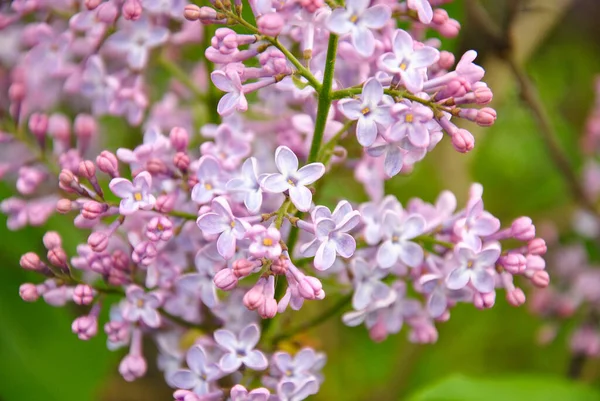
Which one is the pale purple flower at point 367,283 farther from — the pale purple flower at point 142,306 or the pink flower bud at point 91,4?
the pink flower bud at point 91,4

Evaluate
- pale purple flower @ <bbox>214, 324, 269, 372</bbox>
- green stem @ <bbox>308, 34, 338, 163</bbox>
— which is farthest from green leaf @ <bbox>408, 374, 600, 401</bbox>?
green stem @ <bbox>308, 34, 338, 163</bbox>

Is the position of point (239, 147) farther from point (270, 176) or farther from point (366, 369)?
point (366, 369)

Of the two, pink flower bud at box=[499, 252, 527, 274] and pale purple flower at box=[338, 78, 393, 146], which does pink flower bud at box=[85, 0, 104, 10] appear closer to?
pale purple flower at box=[338, 78, 393, 146]

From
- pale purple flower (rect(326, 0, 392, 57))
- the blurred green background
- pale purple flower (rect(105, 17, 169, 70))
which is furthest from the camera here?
the blurred green background

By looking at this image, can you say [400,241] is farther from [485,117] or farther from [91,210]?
[91,210]

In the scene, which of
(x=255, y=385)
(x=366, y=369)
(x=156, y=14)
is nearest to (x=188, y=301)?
(x=255, y=385)

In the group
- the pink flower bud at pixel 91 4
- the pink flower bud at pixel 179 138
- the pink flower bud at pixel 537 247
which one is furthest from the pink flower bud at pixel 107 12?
the pink flower bud at pixel 537 247

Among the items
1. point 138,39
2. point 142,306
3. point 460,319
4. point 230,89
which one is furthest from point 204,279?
point 460,319

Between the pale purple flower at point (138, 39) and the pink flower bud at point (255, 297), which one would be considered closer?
the pink flower bud at point (255, 297)

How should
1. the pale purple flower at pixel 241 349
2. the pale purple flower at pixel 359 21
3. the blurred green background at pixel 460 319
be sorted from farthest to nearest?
1. the blurred green background at pixel 460 319
2. the pale purple flower at pixel 241 349
3. the pale purple flower at pixel 359 21
